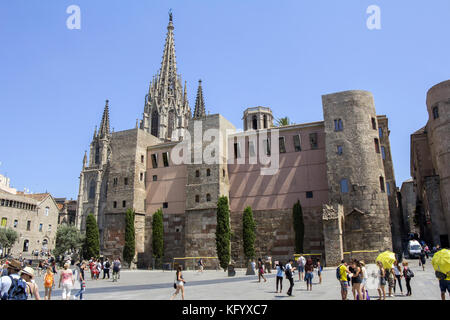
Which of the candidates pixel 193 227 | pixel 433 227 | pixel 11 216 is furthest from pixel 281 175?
pixel 11 216

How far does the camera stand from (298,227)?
32.7 metres

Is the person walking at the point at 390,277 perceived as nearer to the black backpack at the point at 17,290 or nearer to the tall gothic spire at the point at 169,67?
the black backpack at the point at 17,290

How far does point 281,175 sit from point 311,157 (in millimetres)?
3360

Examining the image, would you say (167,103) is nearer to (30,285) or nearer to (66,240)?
(66,240)

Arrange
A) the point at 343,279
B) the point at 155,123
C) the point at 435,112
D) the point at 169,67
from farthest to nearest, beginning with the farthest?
the point at 169,67
the point at 155,123
the point at 435,112
the point at 343,279

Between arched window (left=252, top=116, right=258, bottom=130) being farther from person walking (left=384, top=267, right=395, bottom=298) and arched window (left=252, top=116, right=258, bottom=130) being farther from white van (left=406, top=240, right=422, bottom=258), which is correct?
person walking (left=384, top=267, right=395, bottom=298)

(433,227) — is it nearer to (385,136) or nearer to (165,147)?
(385,136)

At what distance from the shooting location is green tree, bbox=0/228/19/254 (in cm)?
5141

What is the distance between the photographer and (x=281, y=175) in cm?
3569

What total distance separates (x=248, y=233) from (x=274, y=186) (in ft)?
17.2

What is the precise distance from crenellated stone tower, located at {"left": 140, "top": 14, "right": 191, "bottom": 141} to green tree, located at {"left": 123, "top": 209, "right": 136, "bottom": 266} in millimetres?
43208

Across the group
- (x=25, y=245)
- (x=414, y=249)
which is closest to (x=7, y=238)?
(x=25, y=245)

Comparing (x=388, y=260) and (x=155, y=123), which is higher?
(x=155, y=123)

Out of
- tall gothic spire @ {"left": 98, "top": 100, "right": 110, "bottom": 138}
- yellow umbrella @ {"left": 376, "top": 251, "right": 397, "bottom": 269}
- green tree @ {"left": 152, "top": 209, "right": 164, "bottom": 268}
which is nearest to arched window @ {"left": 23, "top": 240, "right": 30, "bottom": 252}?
tall gothic spire @ {"left": 98, "top": 100, "right": 110, "bottom": 138}
